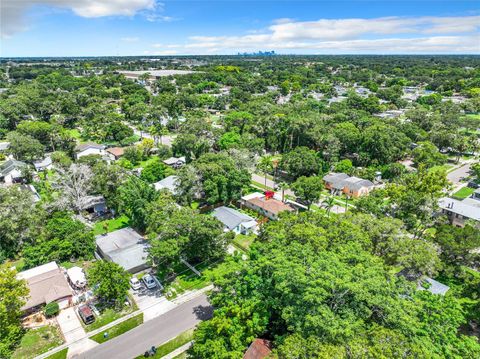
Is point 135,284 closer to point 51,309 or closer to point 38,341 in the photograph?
point 51,309

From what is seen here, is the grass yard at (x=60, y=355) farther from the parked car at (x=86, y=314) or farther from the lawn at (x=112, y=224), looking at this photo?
the lawn at (x=112, y=224)

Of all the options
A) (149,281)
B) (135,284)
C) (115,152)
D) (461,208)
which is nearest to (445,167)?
(461,208)

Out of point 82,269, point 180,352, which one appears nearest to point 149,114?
point 82,269

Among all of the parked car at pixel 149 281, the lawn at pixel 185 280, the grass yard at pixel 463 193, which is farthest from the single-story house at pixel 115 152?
the grass yard at pixel 463 193

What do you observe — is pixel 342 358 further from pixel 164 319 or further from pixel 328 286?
pixel 164 319

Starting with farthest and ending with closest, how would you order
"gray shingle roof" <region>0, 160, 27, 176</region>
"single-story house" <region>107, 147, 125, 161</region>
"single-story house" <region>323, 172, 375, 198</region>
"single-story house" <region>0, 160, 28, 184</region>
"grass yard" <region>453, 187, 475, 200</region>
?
"single-story house" <region>107, 147, 125, 161</region>, "gray shingle roof" <region>0, 160, 27, 176</region>, "single-story house" <region>0, 160, 28, 184</region>, "grass yard" <region>453, 187, 475, 200</region>, "single-story house" <region>323, 172, 375, 198</region>

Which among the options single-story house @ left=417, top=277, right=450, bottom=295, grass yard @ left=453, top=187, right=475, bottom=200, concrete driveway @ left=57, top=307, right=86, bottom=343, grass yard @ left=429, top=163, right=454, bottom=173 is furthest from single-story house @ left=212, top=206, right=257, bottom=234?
grass yard @ left=429, top=163, right=454, bottom=173

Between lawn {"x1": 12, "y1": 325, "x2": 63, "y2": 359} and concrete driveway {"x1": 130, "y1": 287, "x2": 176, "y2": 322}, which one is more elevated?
lawn {"x1": 12, "y1": 325, "x2": 63, "y2": 359}

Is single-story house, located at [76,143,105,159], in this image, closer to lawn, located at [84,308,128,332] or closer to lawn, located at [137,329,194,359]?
lawn, located at [84,308,128,332]
